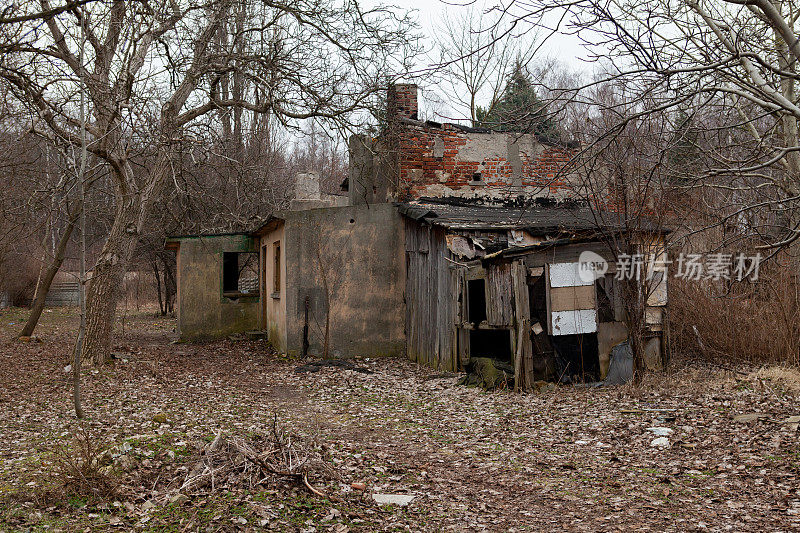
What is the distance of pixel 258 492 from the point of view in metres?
4.75

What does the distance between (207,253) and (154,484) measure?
531 inches

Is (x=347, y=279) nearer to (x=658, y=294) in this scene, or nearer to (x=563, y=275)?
(x=563, y=275)

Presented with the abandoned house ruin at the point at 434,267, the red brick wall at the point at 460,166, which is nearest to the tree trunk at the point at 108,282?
the abandoned house ruin at the point at 434,267

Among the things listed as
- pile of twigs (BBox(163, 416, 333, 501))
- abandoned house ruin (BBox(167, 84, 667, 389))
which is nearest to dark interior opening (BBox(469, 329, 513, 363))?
abandoned house ruin (BBox(167, 84, 667, 389))

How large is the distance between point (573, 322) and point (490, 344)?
Answer: 9.59 feet

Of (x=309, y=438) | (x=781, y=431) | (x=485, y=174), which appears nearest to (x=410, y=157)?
(x=485, y=174)

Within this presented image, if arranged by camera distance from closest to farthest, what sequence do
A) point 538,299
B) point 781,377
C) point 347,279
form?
point 781,377 < point 538,299 < point 347,279

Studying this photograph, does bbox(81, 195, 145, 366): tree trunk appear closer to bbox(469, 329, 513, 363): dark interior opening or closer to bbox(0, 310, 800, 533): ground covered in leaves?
bbox(0, 310, 800, 533): ground covered in leaves

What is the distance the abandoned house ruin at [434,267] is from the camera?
33.2 ft

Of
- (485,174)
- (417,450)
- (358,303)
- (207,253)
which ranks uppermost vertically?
(485,174)

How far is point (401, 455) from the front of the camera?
6531 mm

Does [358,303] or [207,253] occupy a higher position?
[207,253]

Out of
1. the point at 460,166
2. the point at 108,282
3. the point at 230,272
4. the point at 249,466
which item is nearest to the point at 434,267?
the point at 460,166

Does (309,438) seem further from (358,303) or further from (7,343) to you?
(7,343)
